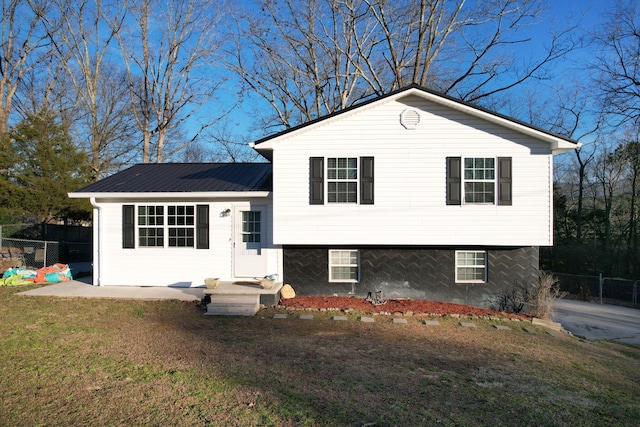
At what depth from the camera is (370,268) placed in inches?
436

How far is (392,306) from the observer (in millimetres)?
10273

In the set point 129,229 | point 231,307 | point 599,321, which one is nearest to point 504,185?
point 599,321

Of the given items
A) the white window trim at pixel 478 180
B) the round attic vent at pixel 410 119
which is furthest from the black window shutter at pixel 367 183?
the white window trim at pixel 478 180

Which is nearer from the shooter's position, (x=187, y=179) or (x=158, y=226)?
(x=158, y=226)

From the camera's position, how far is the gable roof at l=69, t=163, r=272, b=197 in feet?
37.6

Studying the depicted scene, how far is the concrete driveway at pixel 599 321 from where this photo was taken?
10.1 metres

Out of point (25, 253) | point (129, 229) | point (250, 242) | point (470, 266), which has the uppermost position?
point (129, 229)

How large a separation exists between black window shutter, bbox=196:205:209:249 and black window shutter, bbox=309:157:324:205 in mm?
3011

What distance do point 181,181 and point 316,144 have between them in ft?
14.1

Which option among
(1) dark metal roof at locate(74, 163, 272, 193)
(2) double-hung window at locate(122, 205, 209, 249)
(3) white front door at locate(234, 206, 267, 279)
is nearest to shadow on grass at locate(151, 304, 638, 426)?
(3) white front door at locate(234, 206, 267, 279)

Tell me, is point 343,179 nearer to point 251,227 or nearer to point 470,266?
point 251,227

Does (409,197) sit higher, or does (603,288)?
(409,197)

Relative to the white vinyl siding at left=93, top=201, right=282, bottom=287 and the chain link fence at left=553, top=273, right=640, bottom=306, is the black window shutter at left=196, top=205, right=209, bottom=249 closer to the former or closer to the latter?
the white vinyl siding at left=93, top=201, right=282, bottom=287

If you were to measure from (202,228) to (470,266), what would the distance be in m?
7.11
